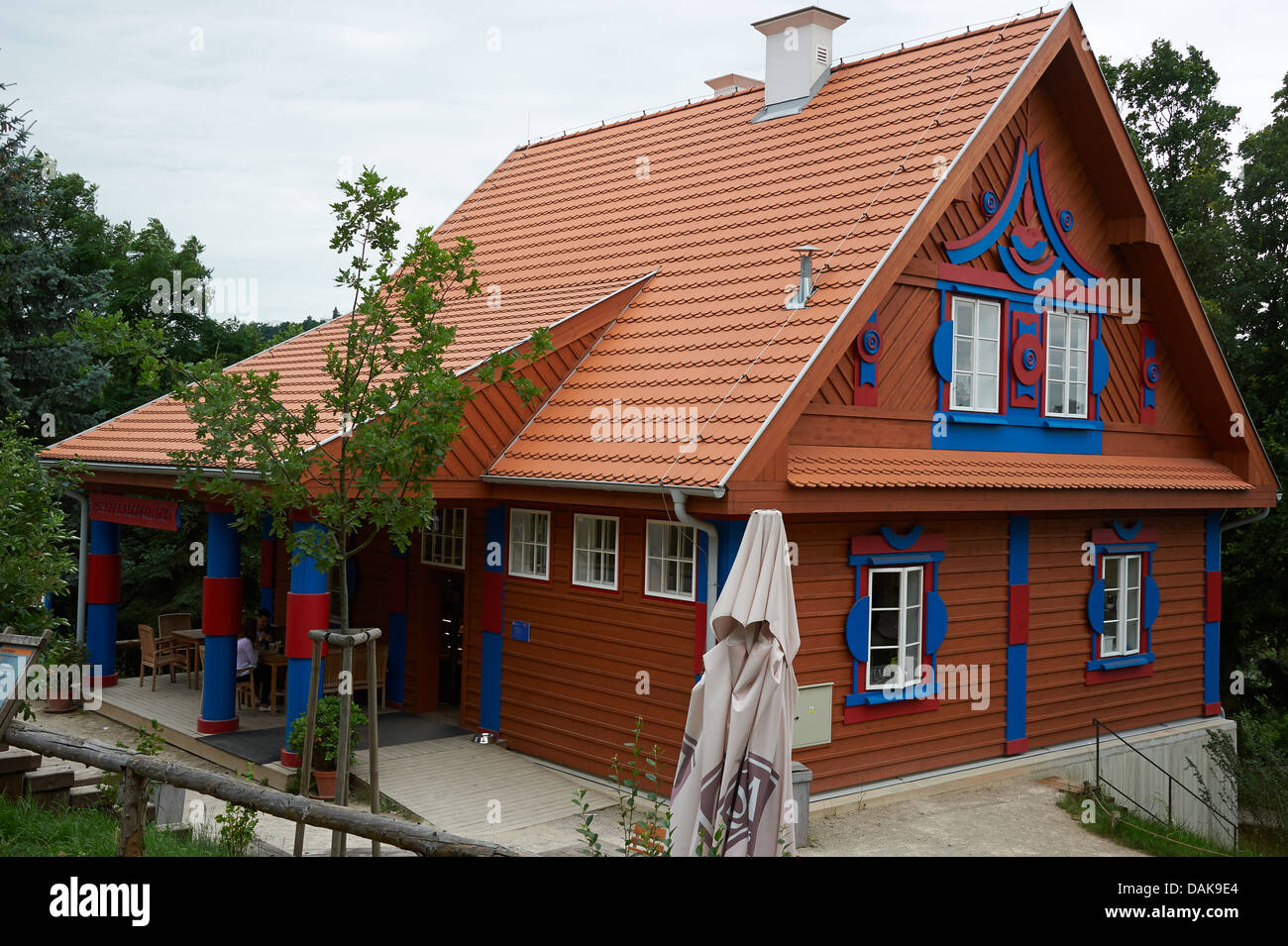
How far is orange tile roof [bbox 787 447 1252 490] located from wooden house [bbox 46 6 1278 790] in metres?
0.06

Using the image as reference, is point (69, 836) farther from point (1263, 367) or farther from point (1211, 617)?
point (1263, 367)

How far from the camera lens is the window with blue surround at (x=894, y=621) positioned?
12.4m

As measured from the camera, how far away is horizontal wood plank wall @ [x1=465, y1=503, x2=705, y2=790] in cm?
1194

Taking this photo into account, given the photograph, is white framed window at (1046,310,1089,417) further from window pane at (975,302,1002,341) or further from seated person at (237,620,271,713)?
seated person at (237,620,271,713)

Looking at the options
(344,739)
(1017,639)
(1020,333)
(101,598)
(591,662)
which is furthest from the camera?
(101,598)

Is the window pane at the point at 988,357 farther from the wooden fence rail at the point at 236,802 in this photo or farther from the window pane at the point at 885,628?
the wooden fence rail at the point at 236,802

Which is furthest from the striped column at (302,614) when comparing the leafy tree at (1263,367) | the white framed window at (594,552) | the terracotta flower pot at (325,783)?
the leafy tree at (1263,367)

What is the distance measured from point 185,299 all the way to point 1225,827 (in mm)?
22537

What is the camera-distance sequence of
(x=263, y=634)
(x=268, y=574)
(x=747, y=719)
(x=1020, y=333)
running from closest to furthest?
(x=747, y=719)
(x=1020, y=333)
(x=263, y=634)
(x=268, y=574)

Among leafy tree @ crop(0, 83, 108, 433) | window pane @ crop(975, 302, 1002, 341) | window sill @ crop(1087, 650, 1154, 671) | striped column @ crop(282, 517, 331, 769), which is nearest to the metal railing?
window sill @ crop(1087, 650, 1154, 671)

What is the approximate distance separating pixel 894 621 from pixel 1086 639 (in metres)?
3.88

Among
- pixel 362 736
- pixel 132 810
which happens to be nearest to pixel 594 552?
pixel 362 736

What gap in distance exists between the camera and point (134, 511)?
15688 mm
